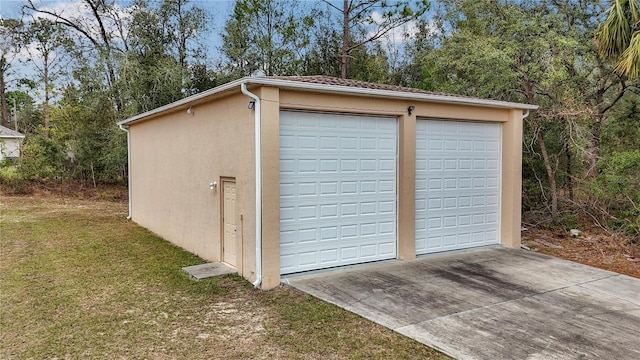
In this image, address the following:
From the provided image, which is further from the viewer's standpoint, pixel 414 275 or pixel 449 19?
pixel 449 19

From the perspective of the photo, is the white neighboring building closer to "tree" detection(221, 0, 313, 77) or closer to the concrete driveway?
"tree" detection(221, 0, 313, 77)

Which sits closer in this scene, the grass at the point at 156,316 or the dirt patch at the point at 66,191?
the grass at the point at 156,316

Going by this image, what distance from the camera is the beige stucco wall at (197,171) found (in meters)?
6.65

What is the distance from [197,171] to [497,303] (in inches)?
237

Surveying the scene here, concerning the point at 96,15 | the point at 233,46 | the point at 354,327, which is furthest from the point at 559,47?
the point at 96,15

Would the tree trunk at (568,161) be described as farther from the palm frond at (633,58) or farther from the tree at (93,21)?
the tree at (93,21)

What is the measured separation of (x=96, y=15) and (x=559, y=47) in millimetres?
19731

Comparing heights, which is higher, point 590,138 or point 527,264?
point 590,138

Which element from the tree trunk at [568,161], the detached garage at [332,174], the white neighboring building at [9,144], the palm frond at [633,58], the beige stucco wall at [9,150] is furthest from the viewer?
the white neighboring building at [9,144]

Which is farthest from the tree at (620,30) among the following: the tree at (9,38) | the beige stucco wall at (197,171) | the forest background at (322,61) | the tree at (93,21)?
the tree at (9,38)

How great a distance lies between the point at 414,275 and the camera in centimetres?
684

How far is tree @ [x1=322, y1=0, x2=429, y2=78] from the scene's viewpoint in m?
17.6

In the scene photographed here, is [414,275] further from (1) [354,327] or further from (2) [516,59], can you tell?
(2) [516,59]

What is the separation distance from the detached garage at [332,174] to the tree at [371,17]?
10.1 metres
